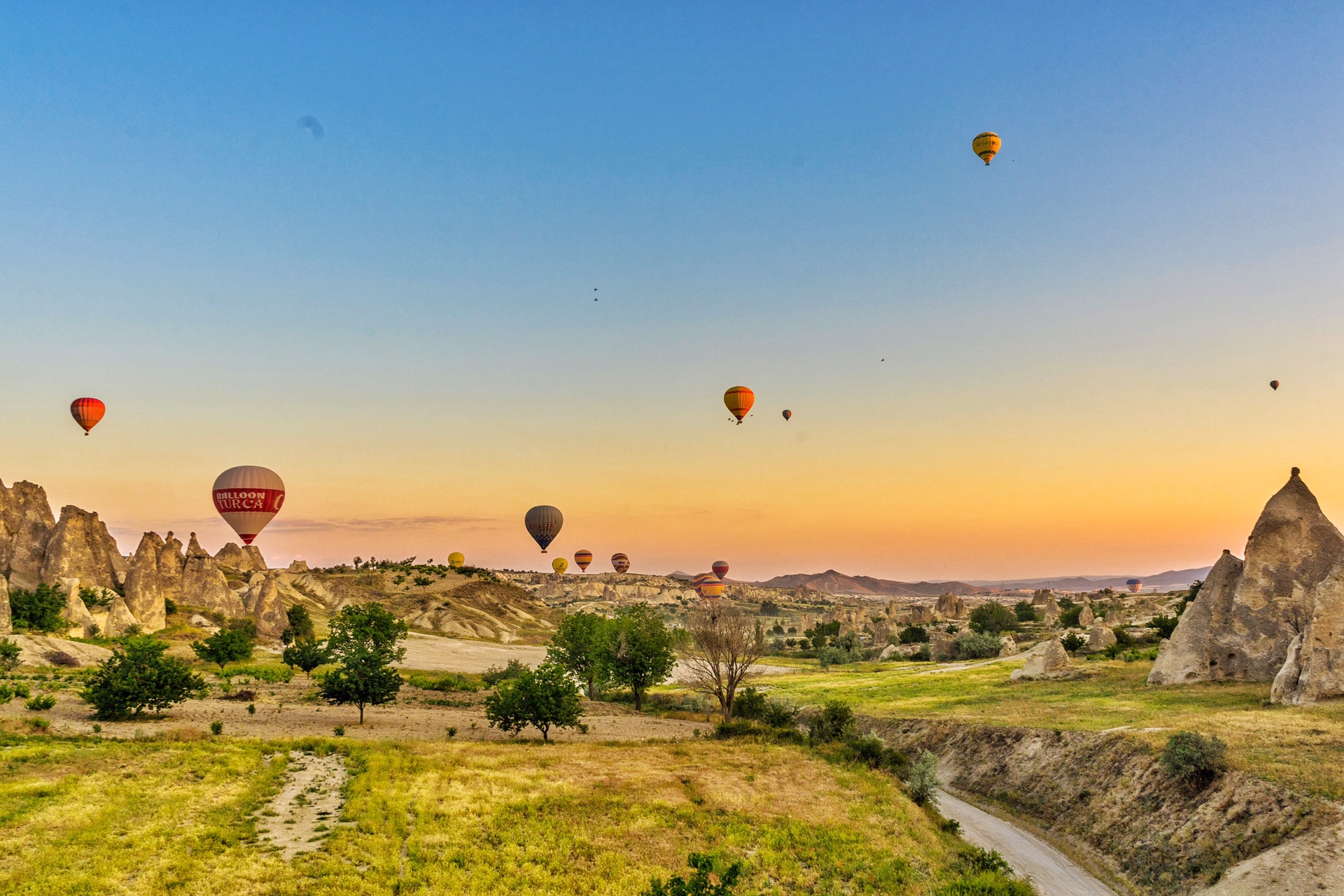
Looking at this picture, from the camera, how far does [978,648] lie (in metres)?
94.7

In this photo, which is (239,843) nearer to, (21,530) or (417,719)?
(417,719)

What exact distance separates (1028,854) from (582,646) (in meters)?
44.7

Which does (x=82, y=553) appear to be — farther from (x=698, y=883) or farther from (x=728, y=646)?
(x=698, y=883)

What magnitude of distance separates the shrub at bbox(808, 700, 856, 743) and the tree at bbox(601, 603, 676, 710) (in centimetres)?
1660

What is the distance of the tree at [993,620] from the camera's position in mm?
127562

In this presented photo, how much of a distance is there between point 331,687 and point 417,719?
718 centimetres

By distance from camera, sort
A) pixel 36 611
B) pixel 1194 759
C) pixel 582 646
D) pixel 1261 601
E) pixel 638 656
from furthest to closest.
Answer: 1. pixel 36 611
2. pixel 582 646
3. pixel 638 656
4. pixel 1261 601
5. pixel 1194 759

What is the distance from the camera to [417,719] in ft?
166

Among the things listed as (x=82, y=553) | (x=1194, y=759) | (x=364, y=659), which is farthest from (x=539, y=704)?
(x=82, y=553)

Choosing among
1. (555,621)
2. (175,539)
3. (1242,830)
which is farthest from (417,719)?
(555,621)

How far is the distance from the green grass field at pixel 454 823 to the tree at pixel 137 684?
26.3ft

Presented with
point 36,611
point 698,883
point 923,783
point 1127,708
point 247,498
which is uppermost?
point 247,498

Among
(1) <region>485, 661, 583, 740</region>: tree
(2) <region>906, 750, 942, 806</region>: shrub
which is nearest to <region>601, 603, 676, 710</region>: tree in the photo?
(1) <region>485, 661, 583, 740</region>: tree

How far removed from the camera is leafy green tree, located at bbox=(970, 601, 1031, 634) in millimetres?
127562
